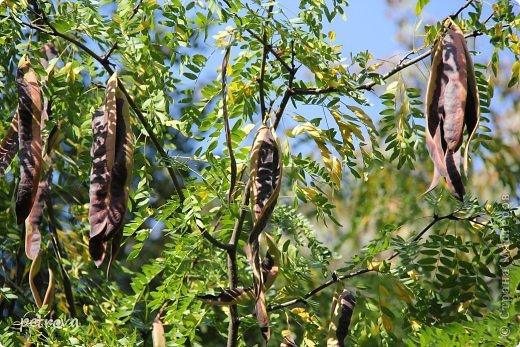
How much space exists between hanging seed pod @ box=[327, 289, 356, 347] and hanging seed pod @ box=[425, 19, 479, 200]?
400 millimetres

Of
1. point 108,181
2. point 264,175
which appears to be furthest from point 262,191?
point 108,181

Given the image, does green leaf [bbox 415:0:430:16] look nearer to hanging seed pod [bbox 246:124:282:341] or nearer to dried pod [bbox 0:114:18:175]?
hanging seed pod [bbox 246:124:282:341]

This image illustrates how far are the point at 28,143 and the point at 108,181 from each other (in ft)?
0.46

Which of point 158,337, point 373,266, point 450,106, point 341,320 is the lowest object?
point 158,337

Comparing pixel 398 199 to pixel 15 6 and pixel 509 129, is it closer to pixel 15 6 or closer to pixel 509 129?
pixel 509 129

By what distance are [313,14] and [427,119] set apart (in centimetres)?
48

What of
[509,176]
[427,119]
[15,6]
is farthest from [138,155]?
[509,176]

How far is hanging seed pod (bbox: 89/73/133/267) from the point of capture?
3.52 ft

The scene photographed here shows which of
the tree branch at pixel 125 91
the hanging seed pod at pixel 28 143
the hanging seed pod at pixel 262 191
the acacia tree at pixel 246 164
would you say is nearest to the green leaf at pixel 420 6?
the acacia tree at pixel 246 164

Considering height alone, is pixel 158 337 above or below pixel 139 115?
below

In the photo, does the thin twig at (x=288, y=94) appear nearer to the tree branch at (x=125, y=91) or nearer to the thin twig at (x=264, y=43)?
the thin twig at (x=264, y=43)

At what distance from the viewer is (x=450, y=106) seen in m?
1.08

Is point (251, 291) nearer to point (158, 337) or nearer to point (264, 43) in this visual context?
point (158, 337)

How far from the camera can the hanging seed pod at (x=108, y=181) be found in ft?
3.52
